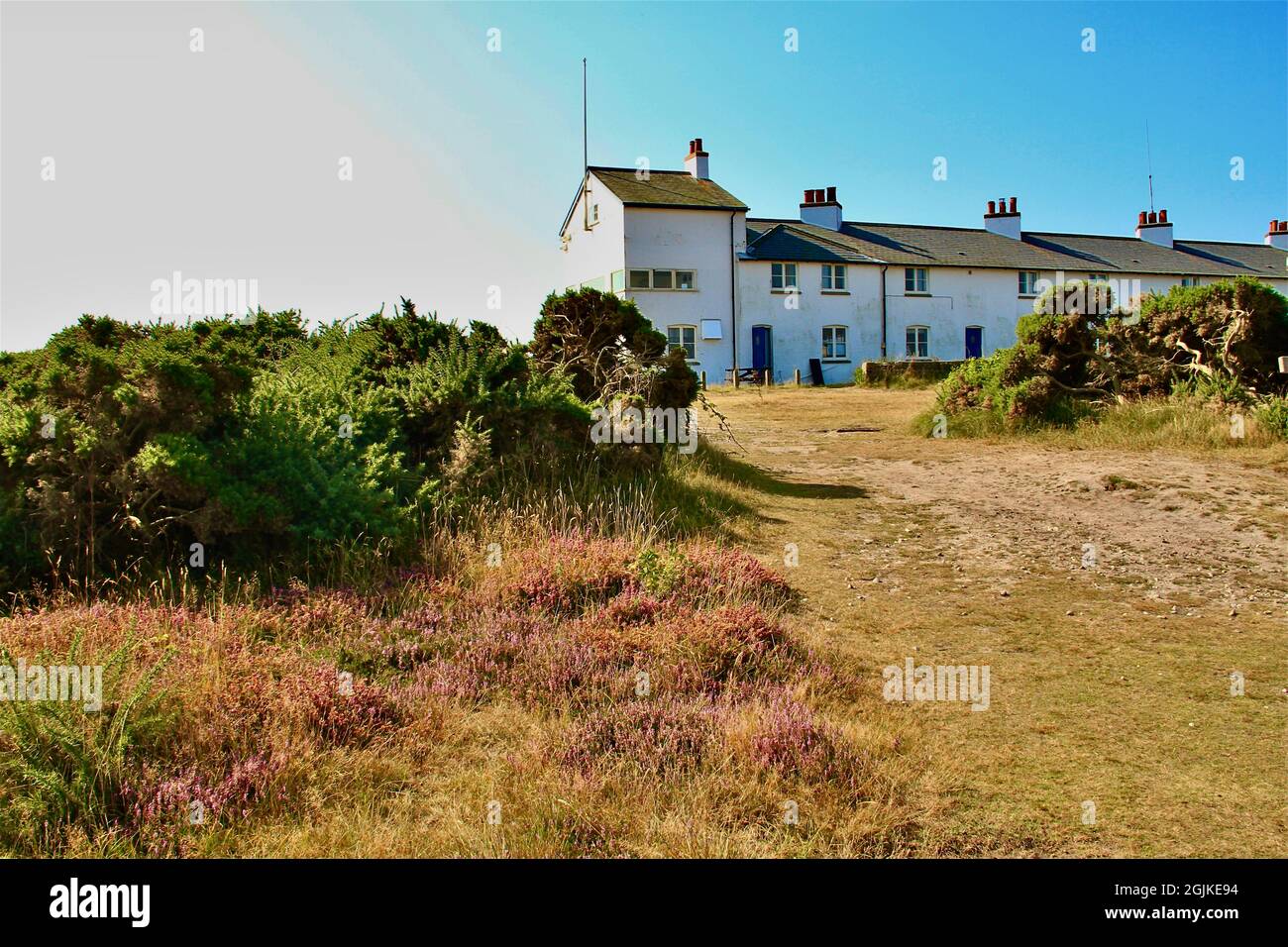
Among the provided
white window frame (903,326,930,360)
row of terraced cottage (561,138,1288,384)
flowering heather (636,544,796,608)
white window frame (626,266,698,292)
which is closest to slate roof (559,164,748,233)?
row of terraced cottage (561,138,1288,384)

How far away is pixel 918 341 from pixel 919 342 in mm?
79

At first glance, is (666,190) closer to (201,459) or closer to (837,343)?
(837,343)

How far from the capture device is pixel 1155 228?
2168 inches

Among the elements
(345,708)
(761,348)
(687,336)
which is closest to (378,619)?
(345,708)

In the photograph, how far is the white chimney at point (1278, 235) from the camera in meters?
60.6

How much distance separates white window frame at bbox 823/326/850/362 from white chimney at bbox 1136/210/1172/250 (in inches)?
989

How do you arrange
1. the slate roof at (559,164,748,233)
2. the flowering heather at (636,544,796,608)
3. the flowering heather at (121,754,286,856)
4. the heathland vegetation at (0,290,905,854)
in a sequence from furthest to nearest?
the slate roof at (559,164,748,233) → the flowering heather at (636,544,796,608) → the heathland vegetation at (0,290,905,854) → the flowering heather at (121,754,286,856)

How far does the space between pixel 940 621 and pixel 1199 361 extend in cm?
1118

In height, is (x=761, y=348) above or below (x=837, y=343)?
below

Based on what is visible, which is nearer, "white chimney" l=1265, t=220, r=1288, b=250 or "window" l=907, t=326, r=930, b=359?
"window" l=907, t=326, r=930, b=359

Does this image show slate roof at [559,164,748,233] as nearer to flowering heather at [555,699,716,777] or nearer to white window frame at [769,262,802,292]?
white window frame at [769,262,802,292]

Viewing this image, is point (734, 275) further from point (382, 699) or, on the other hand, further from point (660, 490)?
point (382, 699)

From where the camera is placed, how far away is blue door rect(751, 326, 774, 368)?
1613 inches
